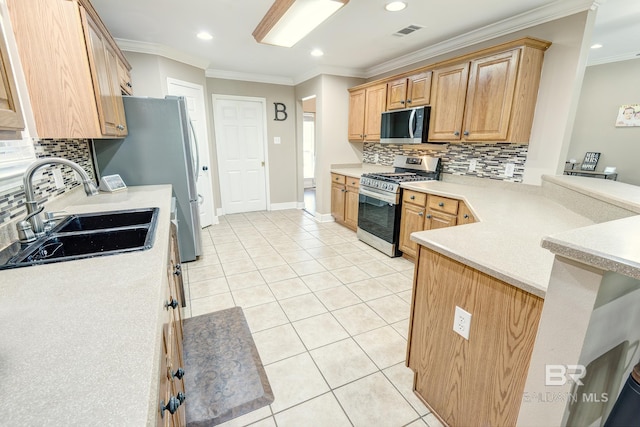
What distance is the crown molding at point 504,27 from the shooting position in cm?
221

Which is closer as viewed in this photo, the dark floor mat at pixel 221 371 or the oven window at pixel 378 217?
the dark floor mat at pixel 221 371

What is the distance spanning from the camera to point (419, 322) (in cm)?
147

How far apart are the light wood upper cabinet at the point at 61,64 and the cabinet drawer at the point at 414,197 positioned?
269 cm

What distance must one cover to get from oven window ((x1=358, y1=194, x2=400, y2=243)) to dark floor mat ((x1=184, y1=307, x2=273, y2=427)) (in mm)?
1922

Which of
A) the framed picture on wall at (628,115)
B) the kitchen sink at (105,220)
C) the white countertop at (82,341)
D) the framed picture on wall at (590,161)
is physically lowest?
the kitchen sink at (105,220)

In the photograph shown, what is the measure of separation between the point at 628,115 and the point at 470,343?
5.22 meters

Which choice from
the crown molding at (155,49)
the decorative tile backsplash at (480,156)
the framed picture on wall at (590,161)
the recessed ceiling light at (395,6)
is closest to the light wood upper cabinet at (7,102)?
the recessed ceiling light at (395,6)

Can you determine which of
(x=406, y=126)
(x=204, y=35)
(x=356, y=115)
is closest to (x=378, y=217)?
(x=406, y=126)

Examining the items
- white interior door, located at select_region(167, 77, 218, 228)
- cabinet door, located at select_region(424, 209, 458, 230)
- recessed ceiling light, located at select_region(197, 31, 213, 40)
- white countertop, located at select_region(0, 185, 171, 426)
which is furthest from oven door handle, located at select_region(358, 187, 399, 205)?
white countertop, located at select_region(0, 185, 171, 426)

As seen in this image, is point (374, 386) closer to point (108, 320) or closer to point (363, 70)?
point (108, 320)

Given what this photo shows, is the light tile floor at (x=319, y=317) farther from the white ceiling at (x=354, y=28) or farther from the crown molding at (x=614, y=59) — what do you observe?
the crown molding at (x=614, y=59)

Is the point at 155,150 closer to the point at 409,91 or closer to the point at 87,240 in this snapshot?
the point at 87,240

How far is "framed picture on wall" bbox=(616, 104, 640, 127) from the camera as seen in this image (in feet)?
13.4

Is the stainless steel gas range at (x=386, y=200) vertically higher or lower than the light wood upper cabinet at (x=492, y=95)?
lower
